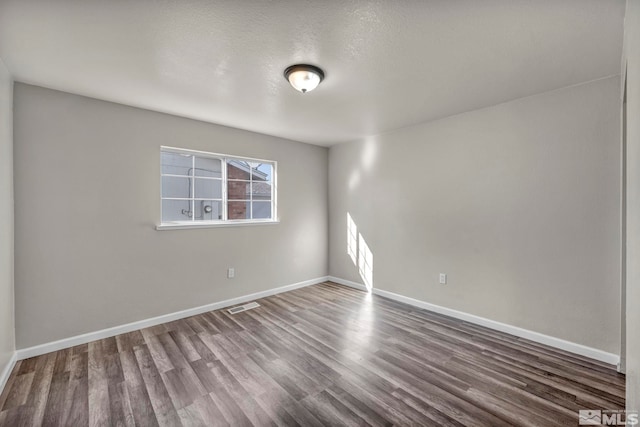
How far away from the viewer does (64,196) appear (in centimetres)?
256

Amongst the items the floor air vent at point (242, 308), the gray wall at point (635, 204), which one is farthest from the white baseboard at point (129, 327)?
the gray wall at point (635, 204)

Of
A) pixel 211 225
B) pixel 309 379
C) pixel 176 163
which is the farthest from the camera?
pixel 211 225

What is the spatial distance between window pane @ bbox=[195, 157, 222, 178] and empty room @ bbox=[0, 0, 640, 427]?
0.03 meters

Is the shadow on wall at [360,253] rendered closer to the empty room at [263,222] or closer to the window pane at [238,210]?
the empty room at [263,222]

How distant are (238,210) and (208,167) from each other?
72 cm

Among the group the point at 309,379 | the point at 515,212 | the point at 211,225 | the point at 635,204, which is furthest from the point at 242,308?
the point at 635,204

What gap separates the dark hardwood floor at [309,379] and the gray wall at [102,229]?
1.34ft

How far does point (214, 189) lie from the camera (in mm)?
3695

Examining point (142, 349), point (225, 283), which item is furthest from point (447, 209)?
point (142, 349)

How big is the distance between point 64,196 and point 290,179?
8.87 ft

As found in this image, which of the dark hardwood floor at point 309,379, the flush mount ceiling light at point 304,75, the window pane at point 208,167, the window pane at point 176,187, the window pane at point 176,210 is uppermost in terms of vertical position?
the flush mount ceiling light at point 304,75

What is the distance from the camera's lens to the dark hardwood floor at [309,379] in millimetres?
1738

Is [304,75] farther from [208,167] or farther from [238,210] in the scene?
[238,210]

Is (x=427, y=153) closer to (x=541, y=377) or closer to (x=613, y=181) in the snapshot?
(x=613, y=181)
